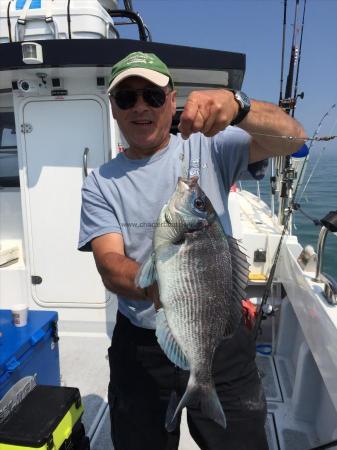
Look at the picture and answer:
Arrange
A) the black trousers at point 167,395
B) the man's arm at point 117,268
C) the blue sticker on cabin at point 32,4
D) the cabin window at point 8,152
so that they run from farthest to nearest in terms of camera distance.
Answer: the cabin window at point 8,152, the blue sticker on cabin at point 32,4, the black trousers at point 167,395, the man's arm at point 117,268

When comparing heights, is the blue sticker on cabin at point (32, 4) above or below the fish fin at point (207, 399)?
above

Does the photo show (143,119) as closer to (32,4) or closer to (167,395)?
(167,395)

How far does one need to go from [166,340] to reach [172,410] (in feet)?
2.01

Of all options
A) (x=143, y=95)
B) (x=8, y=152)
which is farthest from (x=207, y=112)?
(x=8, y=152)

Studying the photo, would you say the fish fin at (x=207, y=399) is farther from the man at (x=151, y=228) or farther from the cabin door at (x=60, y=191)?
the cabin door at (x=60, y=191)

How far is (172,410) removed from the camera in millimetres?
1953

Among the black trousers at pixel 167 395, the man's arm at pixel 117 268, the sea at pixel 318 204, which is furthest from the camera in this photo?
the sea at pixel 318 204

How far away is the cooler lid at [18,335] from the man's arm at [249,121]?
1.86 meters

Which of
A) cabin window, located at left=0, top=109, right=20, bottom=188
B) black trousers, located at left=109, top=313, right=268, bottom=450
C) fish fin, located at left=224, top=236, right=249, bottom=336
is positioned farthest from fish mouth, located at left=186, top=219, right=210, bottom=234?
cabin window, located at left=0, top=109, right=20, bottom=188

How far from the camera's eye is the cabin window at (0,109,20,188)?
4.85 m

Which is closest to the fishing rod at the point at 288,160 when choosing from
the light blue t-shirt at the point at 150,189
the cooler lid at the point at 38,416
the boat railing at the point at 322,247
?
the boat railing at the point at 322,247

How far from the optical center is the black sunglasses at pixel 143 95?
1.85m

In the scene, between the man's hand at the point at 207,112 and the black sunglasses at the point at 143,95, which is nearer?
the man's hand at the point at 207,112

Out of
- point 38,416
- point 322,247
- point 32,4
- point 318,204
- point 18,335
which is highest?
point 32,4
